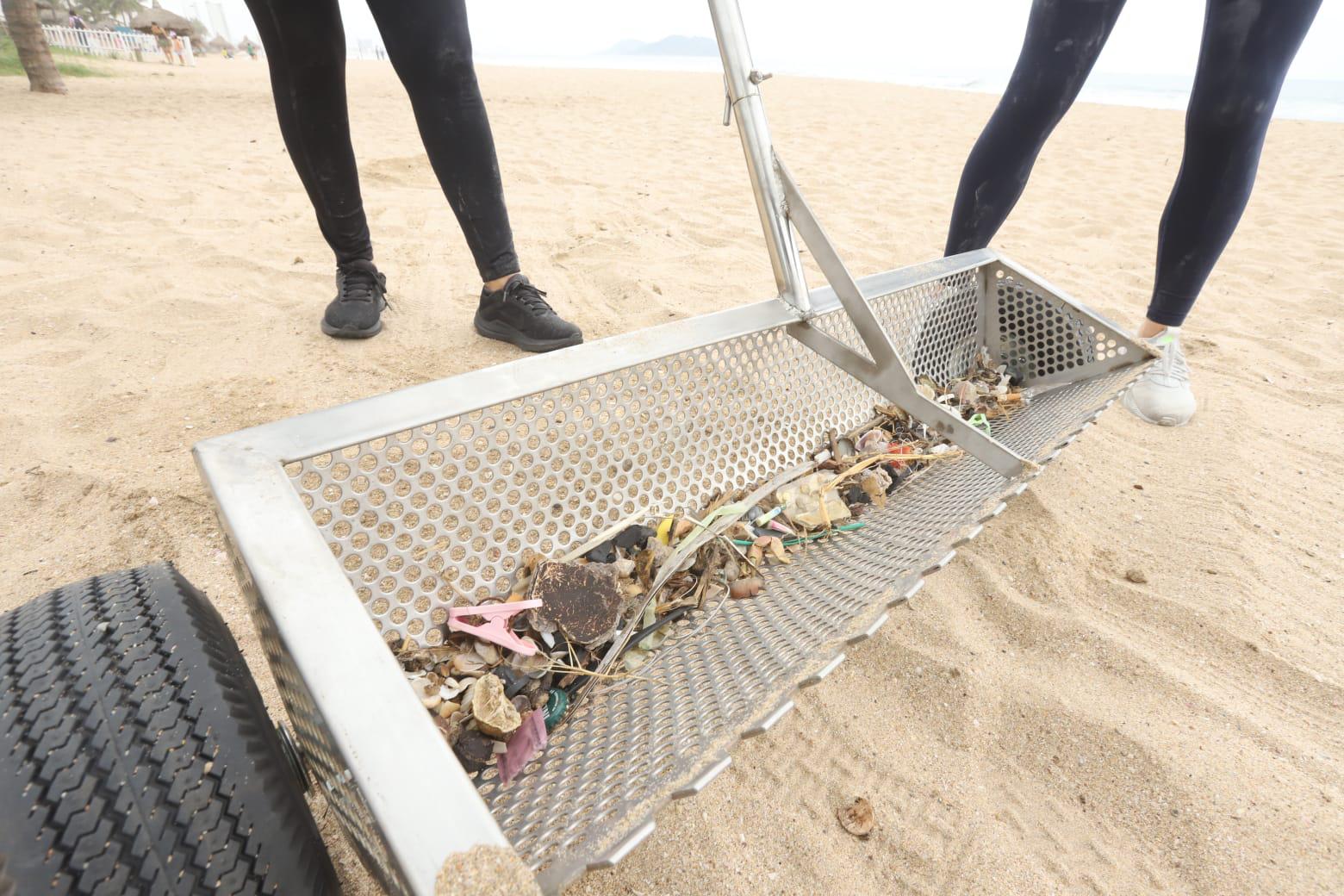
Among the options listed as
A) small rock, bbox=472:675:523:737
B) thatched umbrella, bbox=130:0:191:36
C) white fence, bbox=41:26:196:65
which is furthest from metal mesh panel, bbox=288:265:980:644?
thatched umbrella, bbox=130:0:191:36

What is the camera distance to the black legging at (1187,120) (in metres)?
1.33

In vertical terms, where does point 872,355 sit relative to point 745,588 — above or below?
above

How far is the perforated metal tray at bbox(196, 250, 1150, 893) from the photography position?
18.5 inches

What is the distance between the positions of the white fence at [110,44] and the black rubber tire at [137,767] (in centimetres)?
2145

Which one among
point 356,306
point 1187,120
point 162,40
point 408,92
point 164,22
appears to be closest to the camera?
point 408,92

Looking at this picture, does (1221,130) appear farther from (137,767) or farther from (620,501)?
(137,767)

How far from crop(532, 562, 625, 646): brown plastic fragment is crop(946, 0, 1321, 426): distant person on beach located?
1.41 metres

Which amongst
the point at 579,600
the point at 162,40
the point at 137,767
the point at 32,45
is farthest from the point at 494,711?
the point at 162,40

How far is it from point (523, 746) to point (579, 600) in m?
0.21

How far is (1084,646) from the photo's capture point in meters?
1.06

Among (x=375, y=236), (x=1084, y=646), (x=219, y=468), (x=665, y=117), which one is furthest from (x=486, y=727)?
(x=665, y=117)

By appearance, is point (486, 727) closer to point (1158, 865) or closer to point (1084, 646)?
point (1158, 865)

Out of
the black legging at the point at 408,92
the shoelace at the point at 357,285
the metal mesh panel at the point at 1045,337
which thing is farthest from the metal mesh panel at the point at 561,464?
the shoelace at the point at 357,285

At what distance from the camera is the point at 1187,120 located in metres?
1.49
